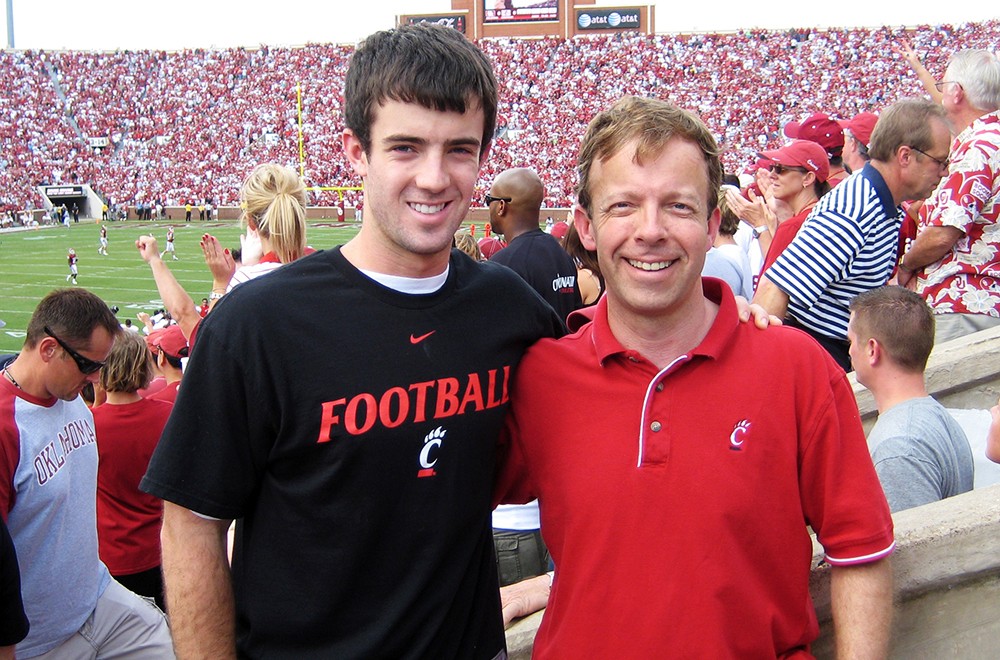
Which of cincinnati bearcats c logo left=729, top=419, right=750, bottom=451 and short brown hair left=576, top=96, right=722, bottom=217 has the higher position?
short brown hair left=576, top=96, right=722, bottom=217

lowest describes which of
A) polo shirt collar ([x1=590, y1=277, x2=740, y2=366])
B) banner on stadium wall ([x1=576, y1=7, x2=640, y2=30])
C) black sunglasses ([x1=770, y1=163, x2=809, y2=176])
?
polo shirt collar ([x1=590, y1=277, x2=740, y2=366])

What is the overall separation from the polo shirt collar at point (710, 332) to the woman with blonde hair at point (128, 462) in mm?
3407

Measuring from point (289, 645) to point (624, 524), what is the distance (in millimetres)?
757

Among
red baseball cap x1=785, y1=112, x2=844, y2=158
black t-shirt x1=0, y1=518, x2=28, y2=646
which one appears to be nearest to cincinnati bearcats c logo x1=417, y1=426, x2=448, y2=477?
black t-shirt x1=0, y1=518, x2=28, y2=646

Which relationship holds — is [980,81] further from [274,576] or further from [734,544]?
[274,576]

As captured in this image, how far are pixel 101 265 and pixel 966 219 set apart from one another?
27819 millimetres

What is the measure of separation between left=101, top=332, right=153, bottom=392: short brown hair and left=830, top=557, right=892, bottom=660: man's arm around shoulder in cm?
390

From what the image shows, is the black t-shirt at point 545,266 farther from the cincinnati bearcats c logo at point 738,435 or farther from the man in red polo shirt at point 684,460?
the cincinnati bearcats c logo at point 738,435

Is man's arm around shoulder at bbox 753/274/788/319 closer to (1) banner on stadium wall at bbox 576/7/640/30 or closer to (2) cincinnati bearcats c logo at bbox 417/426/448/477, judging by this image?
(2) cincinnati bearcats c logo at bbox 417/426/448/477

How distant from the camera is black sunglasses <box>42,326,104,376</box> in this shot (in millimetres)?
3807

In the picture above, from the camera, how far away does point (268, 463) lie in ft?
6.21

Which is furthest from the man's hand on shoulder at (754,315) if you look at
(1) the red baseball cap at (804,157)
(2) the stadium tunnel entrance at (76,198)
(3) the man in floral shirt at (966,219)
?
(2) the stadium tunnel entrance at (76,198)

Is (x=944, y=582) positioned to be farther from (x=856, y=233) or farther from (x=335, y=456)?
(x=856, y=233)

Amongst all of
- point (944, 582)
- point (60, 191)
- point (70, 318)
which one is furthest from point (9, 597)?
point (60, 191)
